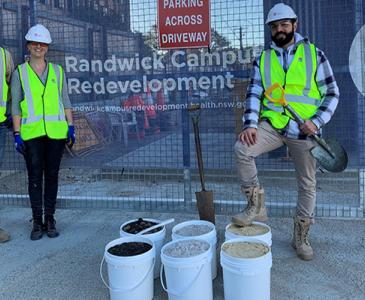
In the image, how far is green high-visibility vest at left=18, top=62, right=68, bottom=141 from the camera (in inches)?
182

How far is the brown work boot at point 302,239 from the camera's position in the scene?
409cm

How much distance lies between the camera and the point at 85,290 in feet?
12.2

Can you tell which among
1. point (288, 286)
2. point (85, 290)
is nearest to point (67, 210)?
point (85, 290)

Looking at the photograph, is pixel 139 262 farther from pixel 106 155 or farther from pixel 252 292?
pixel 106 155

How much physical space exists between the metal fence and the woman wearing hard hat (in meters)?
0.42

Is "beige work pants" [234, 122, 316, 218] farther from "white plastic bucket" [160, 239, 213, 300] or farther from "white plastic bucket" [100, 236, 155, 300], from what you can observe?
"white plastic bucket" [100, 236, 155, 300]

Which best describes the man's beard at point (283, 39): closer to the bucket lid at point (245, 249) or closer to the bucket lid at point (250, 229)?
the bucket lid at point (250, 229)

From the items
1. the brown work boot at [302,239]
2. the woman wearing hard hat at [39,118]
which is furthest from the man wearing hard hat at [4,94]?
the brown work boot at [302,239]

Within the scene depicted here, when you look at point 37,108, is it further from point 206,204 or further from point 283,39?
point 283,39

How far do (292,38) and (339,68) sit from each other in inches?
37.0

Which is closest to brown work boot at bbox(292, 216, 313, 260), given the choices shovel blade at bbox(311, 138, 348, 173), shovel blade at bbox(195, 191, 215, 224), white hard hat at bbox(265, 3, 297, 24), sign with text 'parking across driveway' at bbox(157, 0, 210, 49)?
shovel blade at bbox(311, 138, 348, 173)

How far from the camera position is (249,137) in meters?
3.92

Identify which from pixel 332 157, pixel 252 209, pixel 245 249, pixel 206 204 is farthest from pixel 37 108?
pixel 332 157

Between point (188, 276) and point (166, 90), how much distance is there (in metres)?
2.25
